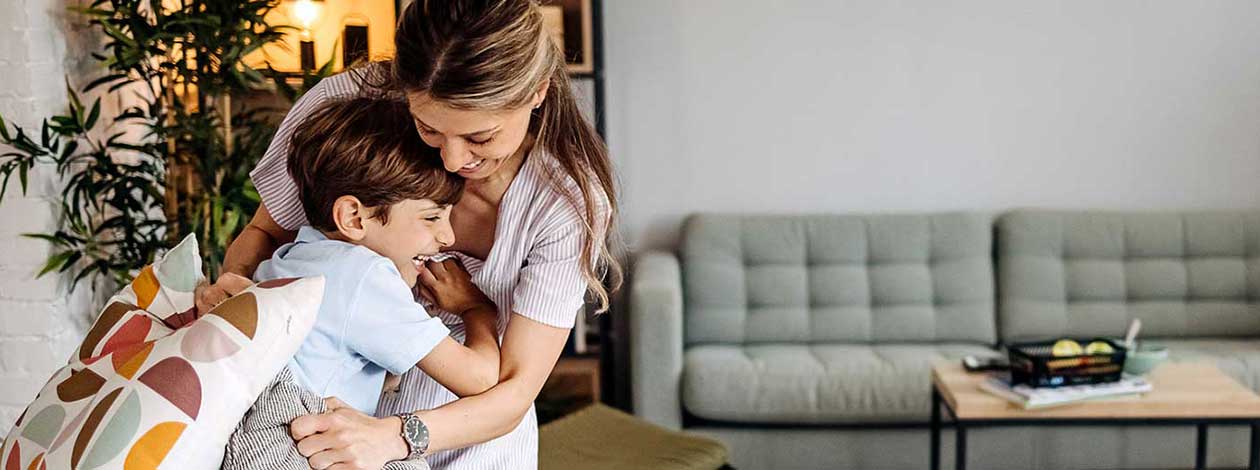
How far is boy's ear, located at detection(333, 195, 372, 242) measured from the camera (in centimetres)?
138

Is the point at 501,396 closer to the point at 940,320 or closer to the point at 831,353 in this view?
the point at 831,353

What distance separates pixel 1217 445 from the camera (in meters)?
3.58

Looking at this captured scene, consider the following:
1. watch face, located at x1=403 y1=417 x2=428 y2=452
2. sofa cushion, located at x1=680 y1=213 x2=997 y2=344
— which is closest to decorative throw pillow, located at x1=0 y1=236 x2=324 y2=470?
watch face, located at x1=403 y1=417 x2=428 y2=452

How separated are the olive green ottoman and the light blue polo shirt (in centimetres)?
147

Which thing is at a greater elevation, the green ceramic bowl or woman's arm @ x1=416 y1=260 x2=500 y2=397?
woman's arm @ x1=416 y1=260 x2=500 y2=397

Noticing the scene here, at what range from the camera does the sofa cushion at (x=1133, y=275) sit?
393 centimetres

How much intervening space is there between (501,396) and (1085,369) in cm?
198

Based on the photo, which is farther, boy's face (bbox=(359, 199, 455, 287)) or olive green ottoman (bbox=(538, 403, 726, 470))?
olive green ottoman (bbox=(538, 403, 726, 470))

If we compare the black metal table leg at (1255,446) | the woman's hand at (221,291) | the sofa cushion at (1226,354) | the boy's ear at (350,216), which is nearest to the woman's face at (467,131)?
the boy's ear at (350,216)

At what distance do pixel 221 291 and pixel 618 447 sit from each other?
170 centimetres

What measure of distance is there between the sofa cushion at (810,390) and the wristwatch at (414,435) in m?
2.32

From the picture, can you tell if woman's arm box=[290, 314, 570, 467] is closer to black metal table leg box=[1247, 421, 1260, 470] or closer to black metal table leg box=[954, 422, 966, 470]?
black metal table leg box=[954, 422, 966, 470]

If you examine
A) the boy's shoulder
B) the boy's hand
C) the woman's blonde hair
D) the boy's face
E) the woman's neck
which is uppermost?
the woman's blonde hair

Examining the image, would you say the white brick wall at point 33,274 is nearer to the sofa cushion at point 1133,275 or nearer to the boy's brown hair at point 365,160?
the boy's brown hair at point 365,160
